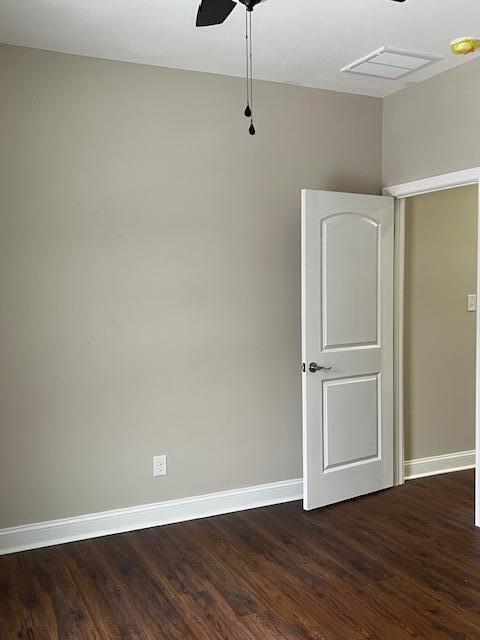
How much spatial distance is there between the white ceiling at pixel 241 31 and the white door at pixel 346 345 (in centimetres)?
86

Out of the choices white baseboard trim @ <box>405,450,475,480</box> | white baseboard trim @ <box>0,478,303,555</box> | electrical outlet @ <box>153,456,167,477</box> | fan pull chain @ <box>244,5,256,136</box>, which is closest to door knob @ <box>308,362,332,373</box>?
white baseboard trim @ <box>0,478,303,555</box>

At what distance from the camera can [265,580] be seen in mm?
3115

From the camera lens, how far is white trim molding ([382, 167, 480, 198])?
3.82 m

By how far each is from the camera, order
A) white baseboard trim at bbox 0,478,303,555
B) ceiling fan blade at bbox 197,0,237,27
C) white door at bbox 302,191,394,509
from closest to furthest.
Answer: ceiling fan blade at bbox 197,0,237,27
white baseboard trim at bbox 0,478,303,555
white door at bbox 302,191,394,509

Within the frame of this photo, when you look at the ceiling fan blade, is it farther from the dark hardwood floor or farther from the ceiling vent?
the dark hardwood floor

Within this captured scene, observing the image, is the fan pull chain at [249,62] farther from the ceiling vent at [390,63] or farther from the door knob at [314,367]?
the door knob at [314,367]

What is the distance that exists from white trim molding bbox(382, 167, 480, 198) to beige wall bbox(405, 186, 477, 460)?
9.7 inches

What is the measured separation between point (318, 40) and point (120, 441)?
2.49 m

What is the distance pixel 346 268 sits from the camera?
13.6 feet

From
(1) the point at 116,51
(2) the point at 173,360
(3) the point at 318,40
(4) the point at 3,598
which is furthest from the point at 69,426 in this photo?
(3) the point at 318,40

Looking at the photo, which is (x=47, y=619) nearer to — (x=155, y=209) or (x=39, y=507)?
(x=39, y=507)

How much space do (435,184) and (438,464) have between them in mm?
2070

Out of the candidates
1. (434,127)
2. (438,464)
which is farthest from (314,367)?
(434,127)

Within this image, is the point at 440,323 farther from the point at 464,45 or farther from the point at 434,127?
the point at 464,45
